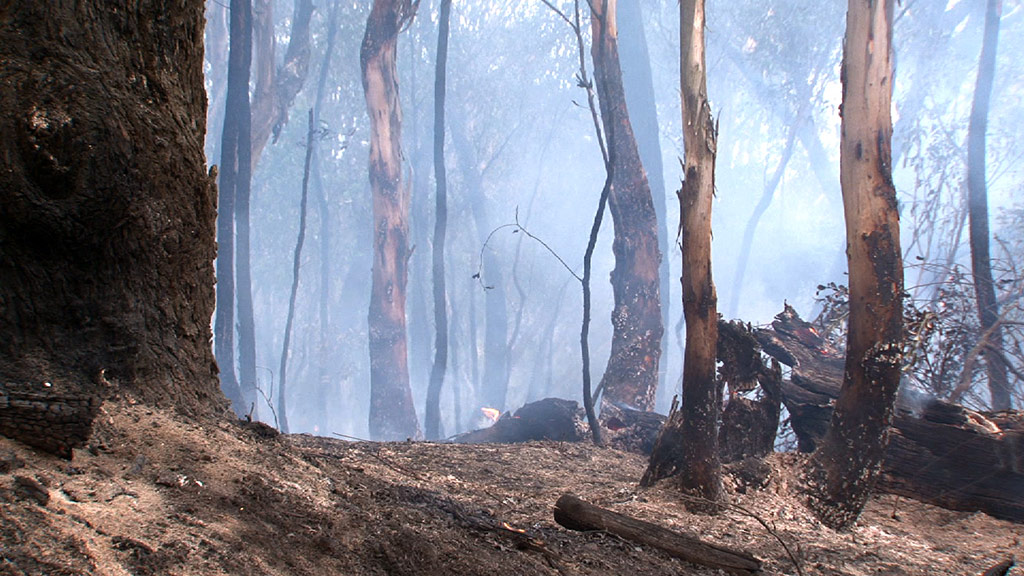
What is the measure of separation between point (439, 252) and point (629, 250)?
6.76 meters

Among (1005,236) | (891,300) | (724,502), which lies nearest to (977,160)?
(891,300)

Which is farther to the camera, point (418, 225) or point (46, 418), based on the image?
point (418, 225)

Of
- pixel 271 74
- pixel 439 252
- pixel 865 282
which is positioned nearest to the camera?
pixel 865 282

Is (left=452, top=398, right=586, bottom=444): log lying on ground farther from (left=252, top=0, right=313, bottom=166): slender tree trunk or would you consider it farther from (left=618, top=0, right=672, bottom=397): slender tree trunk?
(left=252, top=0, right=313, bottom=166): slender tree trunk

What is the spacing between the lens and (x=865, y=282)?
3.71 m

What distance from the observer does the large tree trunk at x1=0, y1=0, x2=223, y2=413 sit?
1702 millimetres

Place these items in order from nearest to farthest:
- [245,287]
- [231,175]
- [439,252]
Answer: [231,175] < [245,287] < [439,252]

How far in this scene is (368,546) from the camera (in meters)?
1.73

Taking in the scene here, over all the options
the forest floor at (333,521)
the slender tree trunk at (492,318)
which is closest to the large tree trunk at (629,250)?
the forest floor at (333,521)

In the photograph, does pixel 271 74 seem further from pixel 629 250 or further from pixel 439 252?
pixel 629 250

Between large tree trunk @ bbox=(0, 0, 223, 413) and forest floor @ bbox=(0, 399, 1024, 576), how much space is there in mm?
246

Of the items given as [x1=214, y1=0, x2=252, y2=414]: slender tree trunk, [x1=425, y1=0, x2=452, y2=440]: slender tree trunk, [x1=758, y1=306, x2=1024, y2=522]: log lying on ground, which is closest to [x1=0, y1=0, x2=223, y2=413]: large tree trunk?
[x1=758, y1=306, x2=1024, y2=522]: log lying on ground

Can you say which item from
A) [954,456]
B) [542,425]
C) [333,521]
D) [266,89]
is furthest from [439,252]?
[333,521]

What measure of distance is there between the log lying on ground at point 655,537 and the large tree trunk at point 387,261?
423 inches
